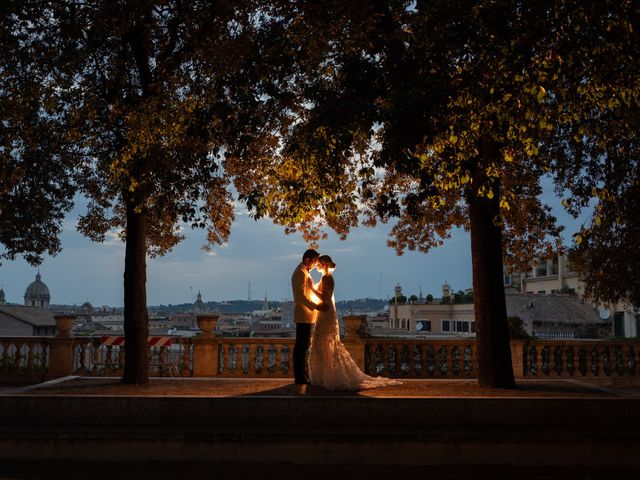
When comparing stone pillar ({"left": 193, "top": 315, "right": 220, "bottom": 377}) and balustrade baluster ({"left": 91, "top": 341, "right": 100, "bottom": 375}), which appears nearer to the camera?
stone pillar ({"left": 193, "top": 315, "right": 220, "bottom": 377})

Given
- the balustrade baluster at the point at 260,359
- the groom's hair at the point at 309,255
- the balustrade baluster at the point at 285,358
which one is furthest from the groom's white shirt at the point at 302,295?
the balustrade baluster at the point at 260,359

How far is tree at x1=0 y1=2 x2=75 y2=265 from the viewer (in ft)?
38.3

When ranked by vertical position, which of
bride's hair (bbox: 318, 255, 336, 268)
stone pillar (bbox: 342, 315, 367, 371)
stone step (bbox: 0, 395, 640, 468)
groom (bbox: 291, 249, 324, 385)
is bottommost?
stone step (bbox: 0, 395, 640, 468)

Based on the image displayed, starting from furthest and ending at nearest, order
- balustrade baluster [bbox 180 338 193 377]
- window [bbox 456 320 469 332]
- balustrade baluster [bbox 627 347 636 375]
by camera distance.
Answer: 1. window [bbox 456 320 469 332]
2. balustrade baluster [bbox 627 347 636 375]
3. balustrade baluster [bbox 180 338 193 377]

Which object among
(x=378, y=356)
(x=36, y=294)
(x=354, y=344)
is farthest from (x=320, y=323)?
(x=36, y=294)

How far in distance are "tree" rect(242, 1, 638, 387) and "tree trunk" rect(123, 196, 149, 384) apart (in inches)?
110

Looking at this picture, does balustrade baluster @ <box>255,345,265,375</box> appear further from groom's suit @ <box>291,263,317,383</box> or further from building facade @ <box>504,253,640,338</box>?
building facade @ <box>504,253,640,338</box>

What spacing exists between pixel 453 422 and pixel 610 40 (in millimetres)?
5459

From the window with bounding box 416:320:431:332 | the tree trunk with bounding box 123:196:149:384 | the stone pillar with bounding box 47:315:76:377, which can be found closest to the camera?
the tree trunk with bounding box 123:196:149:384

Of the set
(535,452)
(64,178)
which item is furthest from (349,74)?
(64,178)

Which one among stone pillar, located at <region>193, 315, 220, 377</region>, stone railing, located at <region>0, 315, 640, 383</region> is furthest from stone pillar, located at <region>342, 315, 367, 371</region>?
stone pillar, located at <region>193, 315, 220, 377</region>

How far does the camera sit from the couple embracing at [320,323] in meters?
11.0

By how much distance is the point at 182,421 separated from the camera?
9.10 meters

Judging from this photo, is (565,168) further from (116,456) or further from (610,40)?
(116,456)
